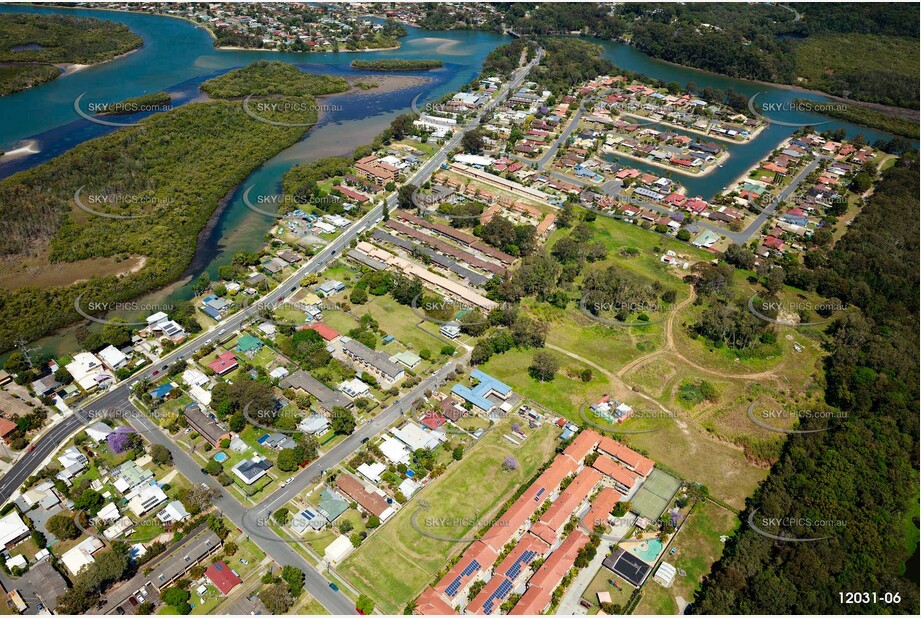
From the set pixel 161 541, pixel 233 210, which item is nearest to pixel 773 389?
pixel 161 541

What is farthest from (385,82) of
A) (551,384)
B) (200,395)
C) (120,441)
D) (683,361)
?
(120,441)

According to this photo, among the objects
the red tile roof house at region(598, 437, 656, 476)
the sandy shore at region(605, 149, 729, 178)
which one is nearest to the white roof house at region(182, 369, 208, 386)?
the red tile roof house at region(598, 437, 656, 476)

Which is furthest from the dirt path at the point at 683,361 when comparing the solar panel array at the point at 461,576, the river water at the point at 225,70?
the river water at the point at 225,70

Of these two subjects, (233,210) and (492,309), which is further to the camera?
(233,210)

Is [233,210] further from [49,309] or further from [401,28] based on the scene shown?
[401,28]

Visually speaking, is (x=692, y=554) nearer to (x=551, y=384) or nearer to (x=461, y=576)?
(x=461, y=576)

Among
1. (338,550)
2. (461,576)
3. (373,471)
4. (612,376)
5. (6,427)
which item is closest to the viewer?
(461,576)
